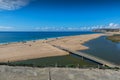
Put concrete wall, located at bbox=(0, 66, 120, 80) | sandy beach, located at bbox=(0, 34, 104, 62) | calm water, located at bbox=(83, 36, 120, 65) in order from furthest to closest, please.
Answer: sandy beach, located at bbox=(0, 34, 104, 62), calm water, located at bbox=(83, 36, 120, 65), concrete wall, located at bbox=(0, 66, 120, 80)

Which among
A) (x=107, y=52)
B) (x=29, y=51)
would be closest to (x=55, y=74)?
(x=29, y=51)

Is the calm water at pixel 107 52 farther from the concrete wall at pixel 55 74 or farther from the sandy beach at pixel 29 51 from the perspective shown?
the concrete wall at pixel 55 74

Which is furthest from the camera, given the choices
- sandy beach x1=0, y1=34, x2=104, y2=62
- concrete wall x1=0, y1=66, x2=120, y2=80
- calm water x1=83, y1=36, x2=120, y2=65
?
sandy beach x1=0, y1=34, x2=104, y2=62

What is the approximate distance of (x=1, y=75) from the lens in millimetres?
23641

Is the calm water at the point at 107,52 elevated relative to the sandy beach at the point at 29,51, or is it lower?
lower

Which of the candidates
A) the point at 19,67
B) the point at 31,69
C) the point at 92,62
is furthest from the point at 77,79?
the point at 92,62

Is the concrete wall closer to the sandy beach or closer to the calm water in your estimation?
the calm water

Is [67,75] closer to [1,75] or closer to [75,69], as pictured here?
[75,69]

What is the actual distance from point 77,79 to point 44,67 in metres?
7.41

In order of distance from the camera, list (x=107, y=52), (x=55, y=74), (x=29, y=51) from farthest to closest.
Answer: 1. (x=29, y=51)
2. (x=107, y=52)
3. (x=55, y=74)

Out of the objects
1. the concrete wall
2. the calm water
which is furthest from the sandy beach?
the concrete wall

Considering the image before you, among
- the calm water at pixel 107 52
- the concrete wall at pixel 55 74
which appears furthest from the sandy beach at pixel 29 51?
the concrete wall at pixel 55 74

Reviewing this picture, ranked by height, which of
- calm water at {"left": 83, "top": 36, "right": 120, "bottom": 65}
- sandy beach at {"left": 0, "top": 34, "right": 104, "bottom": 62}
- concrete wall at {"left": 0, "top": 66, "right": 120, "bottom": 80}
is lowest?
calm water at {"left": 83, "top": 36, "right": 120, "bottom": 65}

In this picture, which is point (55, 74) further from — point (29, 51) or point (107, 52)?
point (107, 52)
